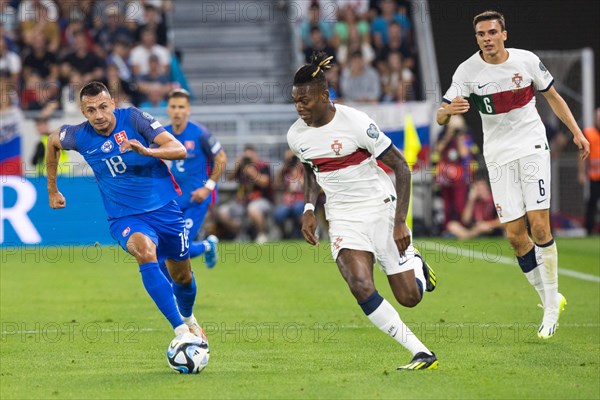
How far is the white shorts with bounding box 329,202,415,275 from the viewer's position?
806cm

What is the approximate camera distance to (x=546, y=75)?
957 cm

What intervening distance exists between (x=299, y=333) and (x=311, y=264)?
682 centimetres

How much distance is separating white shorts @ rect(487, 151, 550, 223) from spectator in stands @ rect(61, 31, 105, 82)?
13876 millimetres

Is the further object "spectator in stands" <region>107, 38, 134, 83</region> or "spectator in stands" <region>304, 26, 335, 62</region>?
"spectator in stands" <region>304, 26, 335, 62</region>

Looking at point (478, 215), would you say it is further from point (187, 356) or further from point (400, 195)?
point (187, 356)

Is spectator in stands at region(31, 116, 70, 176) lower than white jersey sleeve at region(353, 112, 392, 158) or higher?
lower

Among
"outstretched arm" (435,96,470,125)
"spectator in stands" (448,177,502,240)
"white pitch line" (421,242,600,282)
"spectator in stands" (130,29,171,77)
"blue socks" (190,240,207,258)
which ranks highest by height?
"outstretched arm" (435,96,470,125)

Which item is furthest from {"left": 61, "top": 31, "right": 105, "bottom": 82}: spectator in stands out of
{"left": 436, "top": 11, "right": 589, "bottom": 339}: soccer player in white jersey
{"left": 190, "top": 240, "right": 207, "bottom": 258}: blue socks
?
{"left": 436, "top": 11, "right": 589, "bottom": 339}: soccer player in white jersey

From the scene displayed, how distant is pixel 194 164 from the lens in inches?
519

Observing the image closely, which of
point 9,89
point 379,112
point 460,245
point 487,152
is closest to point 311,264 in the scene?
point 460,245

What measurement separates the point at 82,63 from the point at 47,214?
464 cm

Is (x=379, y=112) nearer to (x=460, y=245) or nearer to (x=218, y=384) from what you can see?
(x=460, y=245)

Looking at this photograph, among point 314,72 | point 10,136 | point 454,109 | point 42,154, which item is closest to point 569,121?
point 454,109

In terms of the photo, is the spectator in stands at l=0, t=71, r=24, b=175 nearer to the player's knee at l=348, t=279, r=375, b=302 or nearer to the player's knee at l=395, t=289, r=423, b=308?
the player's knee at l=395, t=289, r=423, b=308
